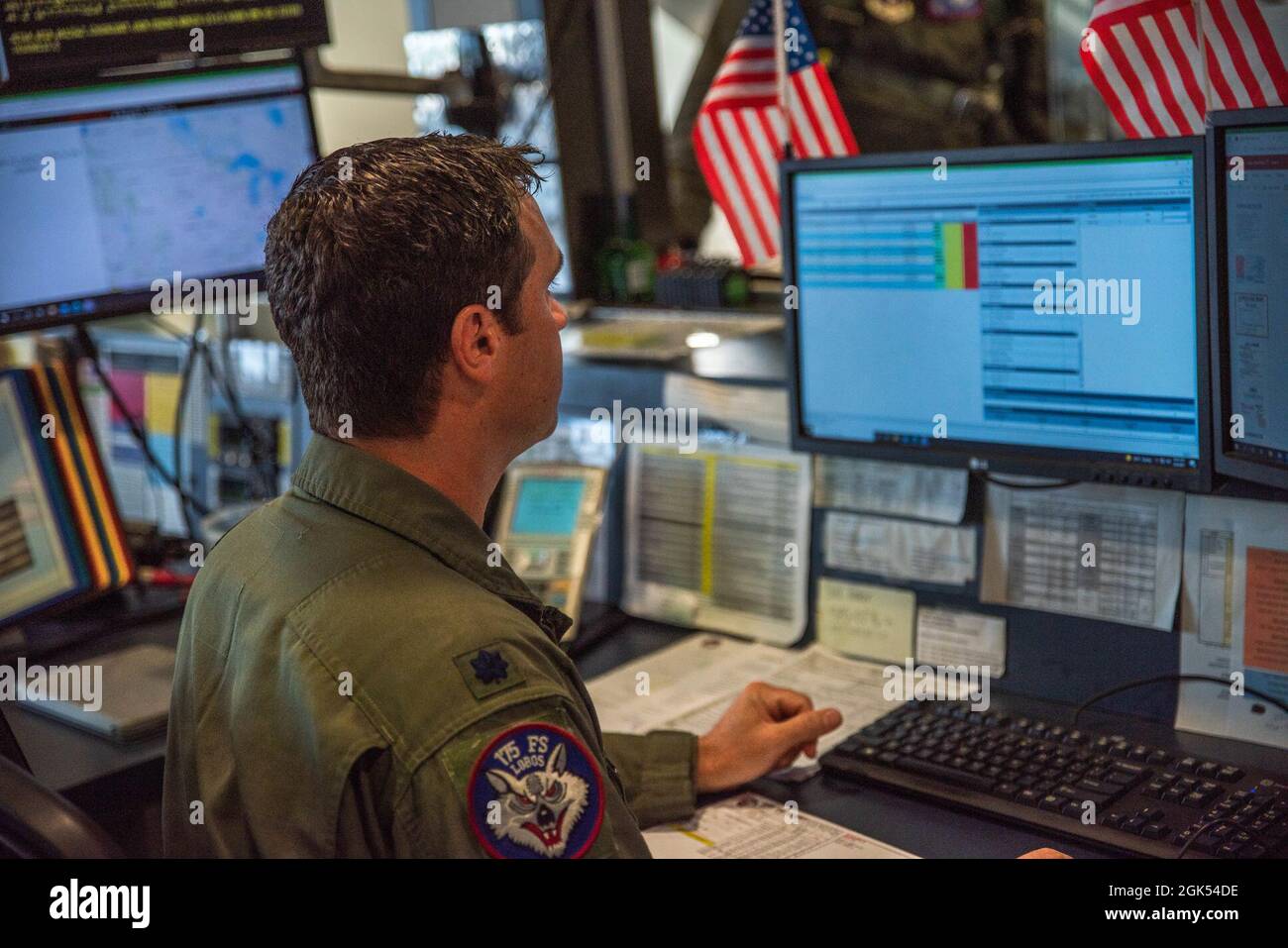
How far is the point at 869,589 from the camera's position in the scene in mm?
1705

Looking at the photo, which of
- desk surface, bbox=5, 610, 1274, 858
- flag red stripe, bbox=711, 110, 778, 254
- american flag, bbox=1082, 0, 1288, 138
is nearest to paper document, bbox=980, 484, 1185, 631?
desk surface, bbox=5, 610, 1274, 858

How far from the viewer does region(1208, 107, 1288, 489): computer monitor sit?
46.7 inches

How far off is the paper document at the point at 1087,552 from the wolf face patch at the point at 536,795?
29.1 inches

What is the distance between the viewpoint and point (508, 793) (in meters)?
0.95

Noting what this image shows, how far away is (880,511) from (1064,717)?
340mm

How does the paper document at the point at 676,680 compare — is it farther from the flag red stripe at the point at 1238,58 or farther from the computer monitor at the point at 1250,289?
the flag red stripe at the point at 1238,58

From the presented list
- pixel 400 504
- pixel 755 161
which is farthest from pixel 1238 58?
pixel 400 504

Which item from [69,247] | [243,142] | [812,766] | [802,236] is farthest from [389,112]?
[812,766]

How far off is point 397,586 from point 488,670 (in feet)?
0.36

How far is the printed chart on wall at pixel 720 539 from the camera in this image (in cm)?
177

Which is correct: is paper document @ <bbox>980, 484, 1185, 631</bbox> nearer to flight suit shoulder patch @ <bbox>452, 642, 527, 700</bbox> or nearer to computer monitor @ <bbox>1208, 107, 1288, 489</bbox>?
computer monitor @ <bbox>1208, 107, 1288, 489</bbox>

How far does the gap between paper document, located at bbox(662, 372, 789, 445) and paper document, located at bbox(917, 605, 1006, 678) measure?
0.30 metres

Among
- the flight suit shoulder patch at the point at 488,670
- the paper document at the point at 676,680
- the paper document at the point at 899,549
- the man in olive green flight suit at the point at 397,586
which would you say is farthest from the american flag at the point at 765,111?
the flight suit shoulder patch at the point at 488,670

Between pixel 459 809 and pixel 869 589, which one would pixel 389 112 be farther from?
pixel 459 809
